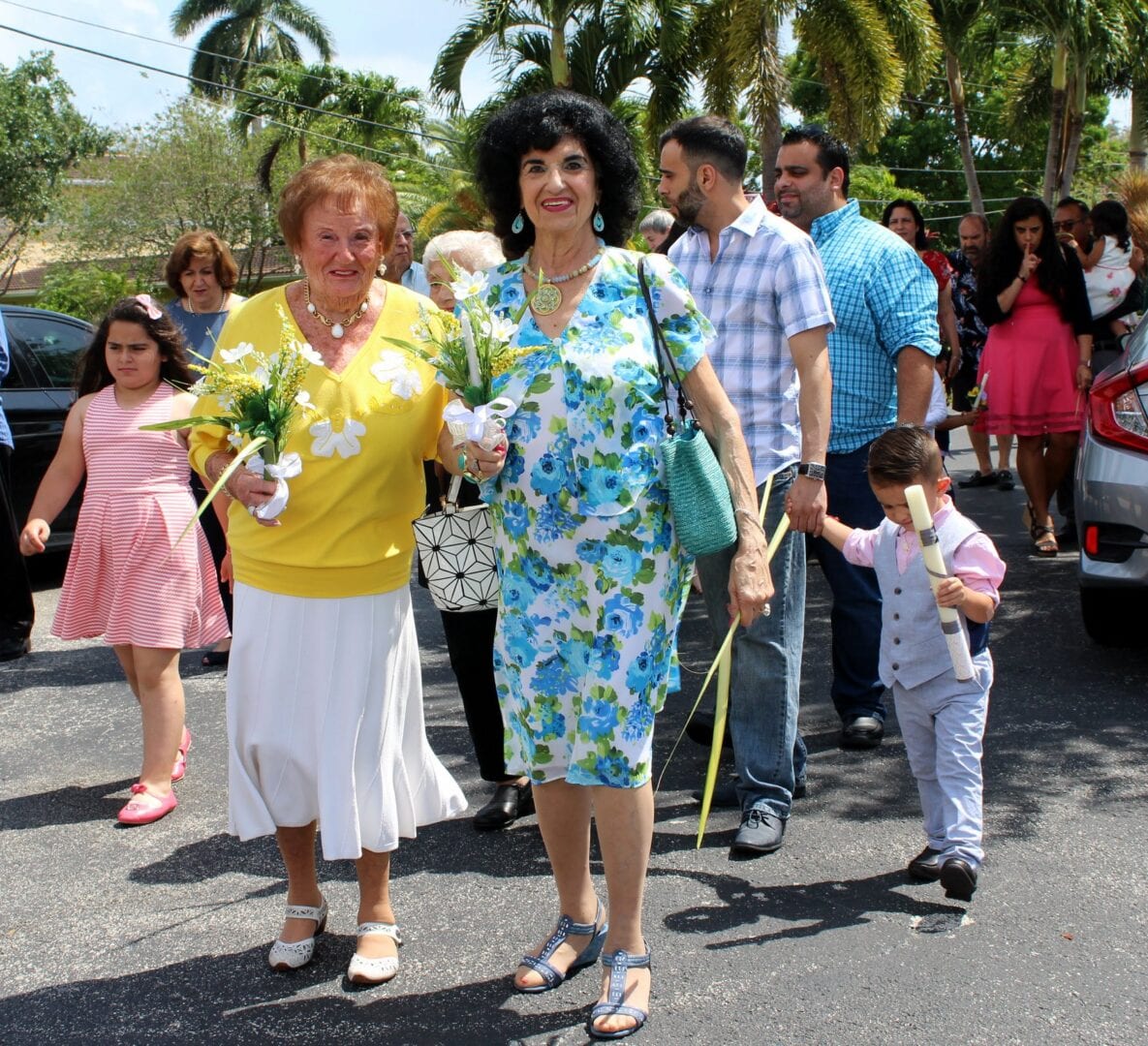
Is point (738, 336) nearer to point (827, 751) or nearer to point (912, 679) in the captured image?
point (912, 679)

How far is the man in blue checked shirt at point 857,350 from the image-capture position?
16.3 ft

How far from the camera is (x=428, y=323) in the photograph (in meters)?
3.22

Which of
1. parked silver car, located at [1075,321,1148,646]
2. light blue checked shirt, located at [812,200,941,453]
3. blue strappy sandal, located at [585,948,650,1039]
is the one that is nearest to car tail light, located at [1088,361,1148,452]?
parked silver car, located at [1075,321,1148,646]

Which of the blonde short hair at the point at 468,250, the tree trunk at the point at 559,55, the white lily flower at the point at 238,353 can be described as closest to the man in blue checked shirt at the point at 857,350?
the blonde short hair at the point at 468,250

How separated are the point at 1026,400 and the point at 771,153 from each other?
1242 centimetres

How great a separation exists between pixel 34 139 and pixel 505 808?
4004cm

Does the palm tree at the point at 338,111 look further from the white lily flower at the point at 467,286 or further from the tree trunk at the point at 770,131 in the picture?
the white lily flower at the point at 467,286

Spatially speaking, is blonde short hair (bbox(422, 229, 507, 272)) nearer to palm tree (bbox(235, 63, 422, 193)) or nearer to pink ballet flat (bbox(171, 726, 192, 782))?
pink ballet flat (bbox(171, 726, 192, 782))

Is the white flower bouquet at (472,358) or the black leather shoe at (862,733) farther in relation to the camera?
the black leather shoe at (862,733)

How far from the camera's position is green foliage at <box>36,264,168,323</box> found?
1697 inches

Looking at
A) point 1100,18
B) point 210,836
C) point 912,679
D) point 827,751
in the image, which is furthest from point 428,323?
point 1100,18

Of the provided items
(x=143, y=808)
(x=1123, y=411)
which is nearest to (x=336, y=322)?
(x=143, y=808)

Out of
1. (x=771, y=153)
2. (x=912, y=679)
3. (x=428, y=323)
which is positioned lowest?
(x=912, y=679)

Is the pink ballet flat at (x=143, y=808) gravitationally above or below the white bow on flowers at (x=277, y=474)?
A: below
